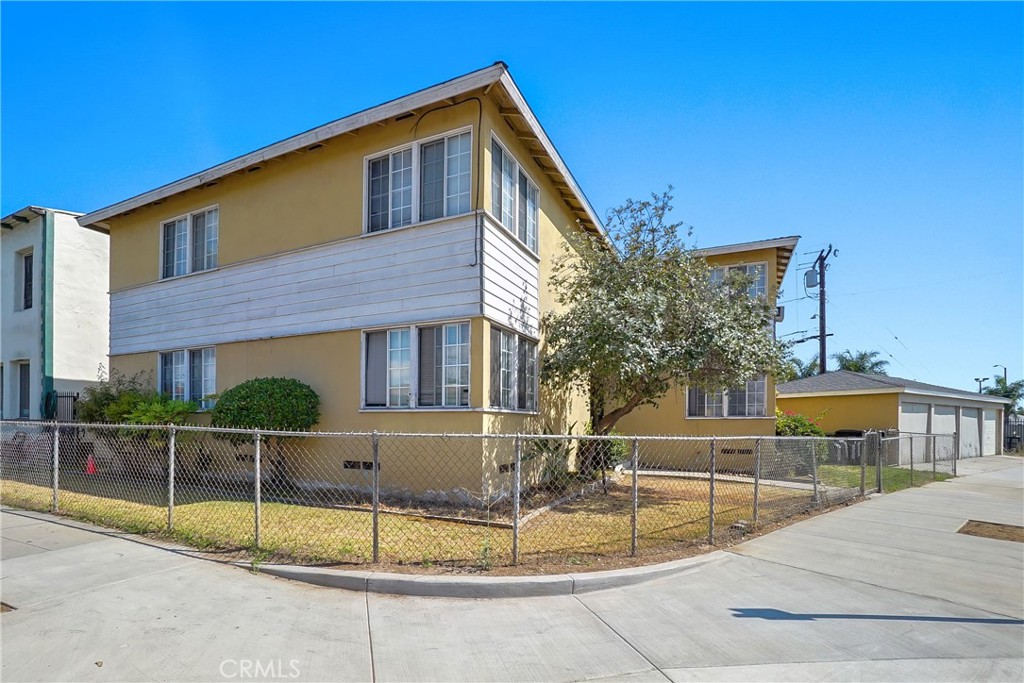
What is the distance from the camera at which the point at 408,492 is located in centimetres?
882

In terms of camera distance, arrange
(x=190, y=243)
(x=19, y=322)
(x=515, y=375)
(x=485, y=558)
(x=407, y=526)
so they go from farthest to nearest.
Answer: (x=19, y=322), (x=190, y=243), (x=515, y=375), (x=407, y=526), (x=485, y=558)

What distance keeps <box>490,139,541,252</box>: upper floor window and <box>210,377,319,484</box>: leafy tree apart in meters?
4.48

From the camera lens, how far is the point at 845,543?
734cm

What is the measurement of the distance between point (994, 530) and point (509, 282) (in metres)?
8.11

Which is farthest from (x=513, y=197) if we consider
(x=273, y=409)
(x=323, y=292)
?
(x=273, y=409)

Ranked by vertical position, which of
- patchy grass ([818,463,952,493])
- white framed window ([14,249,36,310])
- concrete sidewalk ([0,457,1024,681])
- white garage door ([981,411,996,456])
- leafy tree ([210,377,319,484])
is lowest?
white garage door ([981,411,996,456])

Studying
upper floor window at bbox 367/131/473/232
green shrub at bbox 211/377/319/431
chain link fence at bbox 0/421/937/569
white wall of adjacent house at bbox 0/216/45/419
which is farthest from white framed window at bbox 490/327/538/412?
white wall of adjacent house at bbox 0/216/45/419

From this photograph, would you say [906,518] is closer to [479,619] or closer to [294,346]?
[479,619]

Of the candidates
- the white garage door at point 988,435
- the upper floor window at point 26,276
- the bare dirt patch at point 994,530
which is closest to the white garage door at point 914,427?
the white garage door at point 988,435

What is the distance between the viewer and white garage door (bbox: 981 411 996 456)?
26.5 m

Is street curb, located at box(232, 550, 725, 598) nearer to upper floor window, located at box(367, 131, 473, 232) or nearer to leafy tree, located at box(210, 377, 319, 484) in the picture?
leafy tree, located at box(210, 377, 319, 484)

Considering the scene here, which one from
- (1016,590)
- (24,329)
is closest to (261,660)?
(1016,590)

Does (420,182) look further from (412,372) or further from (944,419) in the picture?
(944,419)

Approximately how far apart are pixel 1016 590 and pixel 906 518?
3.68 meters
